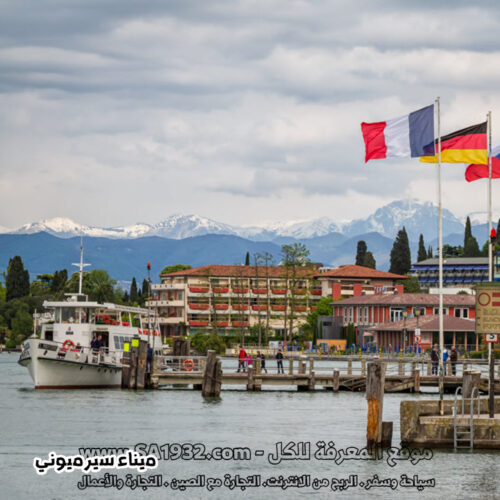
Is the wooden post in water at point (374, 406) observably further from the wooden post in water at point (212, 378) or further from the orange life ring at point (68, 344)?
the orange life ring at point (68, 344)

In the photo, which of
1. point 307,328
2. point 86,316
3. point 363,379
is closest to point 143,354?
point 86,316

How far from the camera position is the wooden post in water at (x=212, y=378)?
56.8m

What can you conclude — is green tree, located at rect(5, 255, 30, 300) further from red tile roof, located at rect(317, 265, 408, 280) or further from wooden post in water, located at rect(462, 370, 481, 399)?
wooden post in water, located at rect(462, 370, 481, 399)

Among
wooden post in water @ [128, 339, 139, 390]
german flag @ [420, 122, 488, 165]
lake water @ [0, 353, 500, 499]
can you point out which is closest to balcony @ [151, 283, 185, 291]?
lake water @ [0, 353, 500, 499]

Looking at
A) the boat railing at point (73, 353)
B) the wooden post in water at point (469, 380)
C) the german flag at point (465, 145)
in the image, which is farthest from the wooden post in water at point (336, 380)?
the wooden post in water at point (469, 380)

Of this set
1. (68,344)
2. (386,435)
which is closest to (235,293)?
(68,344)

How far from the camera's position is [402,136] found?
4288cm

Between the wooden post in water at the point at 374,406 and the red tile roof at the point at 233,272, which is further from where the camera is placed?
the red tile roof at the point at 233,272

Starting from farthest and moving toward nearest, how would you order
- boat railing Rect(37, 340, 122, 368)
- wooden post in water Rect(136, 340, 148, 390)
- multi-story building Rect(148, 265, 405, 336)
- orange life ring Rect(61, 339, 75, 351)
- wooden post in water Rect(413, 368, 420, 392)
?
1. multi-story building Rect(148, 265, 405, 336)
2. orange life ring Rect(61, 339, 75, 351)
3. boat railing Rect(37, 340, 122, 368)
4. wooden post in water Rect(413, 368, 420, 392)
5. wooden post in water Rect(136, 340, 148, 390)

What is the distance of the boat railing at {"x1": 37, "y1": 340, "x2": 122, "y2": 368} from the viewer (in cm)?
6050

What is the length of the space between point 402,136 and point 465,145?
2.51 meters

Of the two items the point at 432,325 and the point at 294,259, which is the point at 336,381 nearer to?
the point at 432,325

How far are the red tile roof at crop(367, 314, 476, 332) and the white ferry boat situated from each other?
182ft

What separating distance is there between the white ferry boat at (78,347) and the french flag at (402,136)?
975 inches
